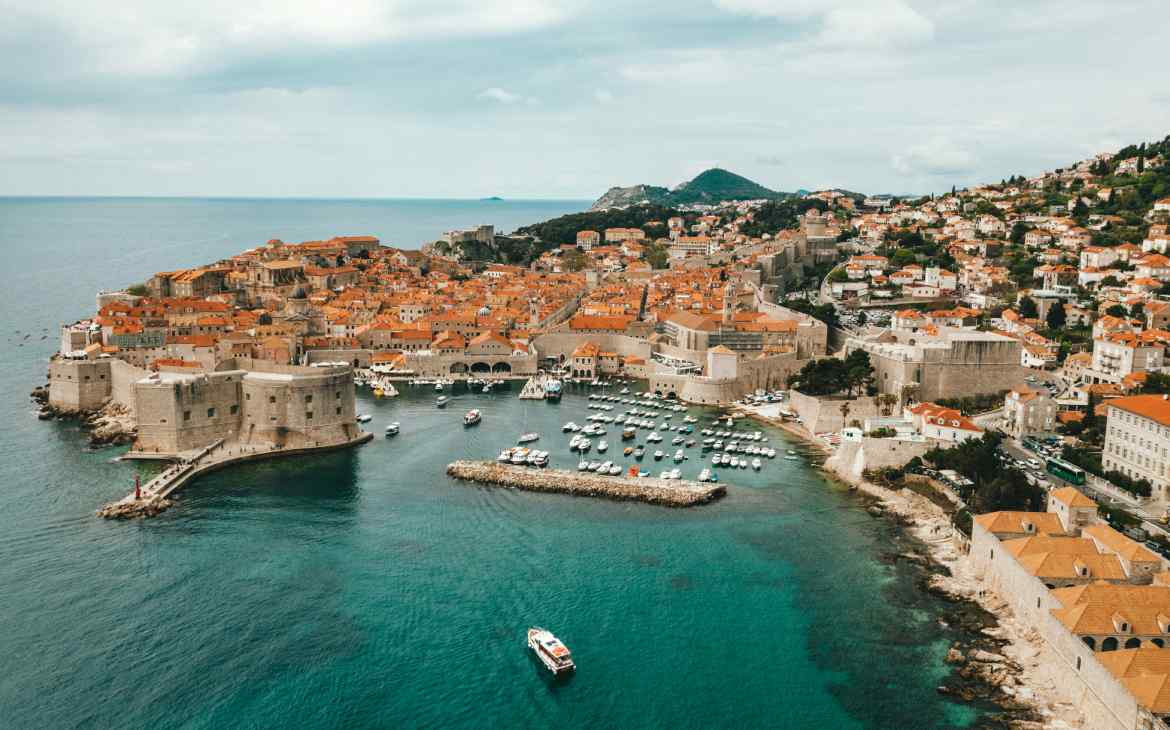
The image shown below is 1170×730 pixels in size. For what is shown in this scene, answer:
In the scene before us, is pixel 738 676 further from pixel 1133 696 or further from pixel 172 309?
pixel 172 309

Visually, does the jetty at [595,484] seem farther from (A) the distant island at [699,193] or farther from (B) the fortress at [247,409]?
(A) the distant island at [699,193]

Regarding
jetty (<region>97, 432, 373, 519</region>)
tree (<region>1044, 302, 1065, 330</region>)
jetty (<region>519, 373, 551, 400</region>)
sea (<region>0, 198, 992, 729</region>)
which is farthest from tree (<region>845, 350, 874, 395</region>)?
jetty (<region>97, 432, 373, 519</region>)

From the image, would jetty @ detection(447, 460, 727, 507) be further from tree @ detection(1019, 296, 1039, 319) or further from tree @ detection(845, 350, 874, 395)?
tree @ detection(1019, 296, 1039, 319)

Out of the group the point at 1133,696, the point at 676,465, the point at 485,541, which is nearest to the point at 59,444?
the point at 485,541

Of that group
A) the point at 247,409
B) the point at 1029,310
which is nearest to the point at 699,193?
the point at 1029,310

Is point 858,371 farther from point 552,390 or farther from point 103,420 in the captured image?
point 103,420

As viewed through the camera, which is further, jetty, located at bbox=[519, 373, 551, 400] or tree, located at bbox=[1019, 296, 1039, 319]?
tree, located at bbox=[1019, 296, 1039, 319]
